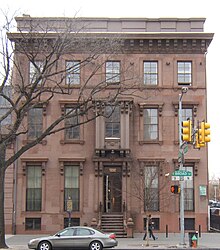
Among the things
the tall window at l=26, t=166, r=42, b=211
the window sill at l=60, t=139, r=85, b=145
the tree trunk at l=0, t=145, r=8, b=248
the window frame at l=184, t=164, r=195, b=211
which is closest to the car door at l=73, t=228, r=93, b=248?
the tree trunk at l=0, t=145, r=8, b=248

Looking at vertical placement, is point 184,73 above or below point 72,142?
above

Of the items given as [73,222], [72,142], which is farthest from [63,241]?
[72,142]

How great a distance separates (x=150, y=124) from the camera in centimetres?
3694

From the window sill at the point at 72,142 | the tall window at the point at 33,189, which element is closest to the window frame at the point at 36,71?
the window sill at the point at 72,142

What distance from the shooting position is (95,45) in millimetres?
30203

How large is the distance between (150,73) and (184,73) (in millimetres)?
2522

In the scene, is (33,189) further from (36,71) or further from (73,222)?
(36,71)

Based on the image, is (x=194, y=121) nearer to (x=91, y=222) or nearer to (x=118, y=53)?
(x=118, y=53)

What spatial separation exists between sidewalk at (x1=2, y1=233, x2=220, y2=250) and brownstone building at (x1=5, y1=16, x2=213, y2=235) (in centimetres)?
192

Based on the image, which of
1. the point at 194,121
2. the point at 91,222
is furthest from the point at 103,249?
the point at 194,121

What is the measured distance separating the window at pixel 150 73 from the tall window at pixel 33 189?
10.1 m

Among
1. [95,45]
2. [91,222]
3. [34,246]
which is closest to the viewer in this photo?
[34,246]

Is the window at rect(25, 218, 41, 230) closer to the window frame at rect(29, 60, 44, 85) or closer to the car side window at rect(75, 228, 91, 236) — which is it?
the window frame at rect(29, 60, 44, 85)

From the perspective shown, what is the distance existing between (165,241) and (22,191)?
11158mm
